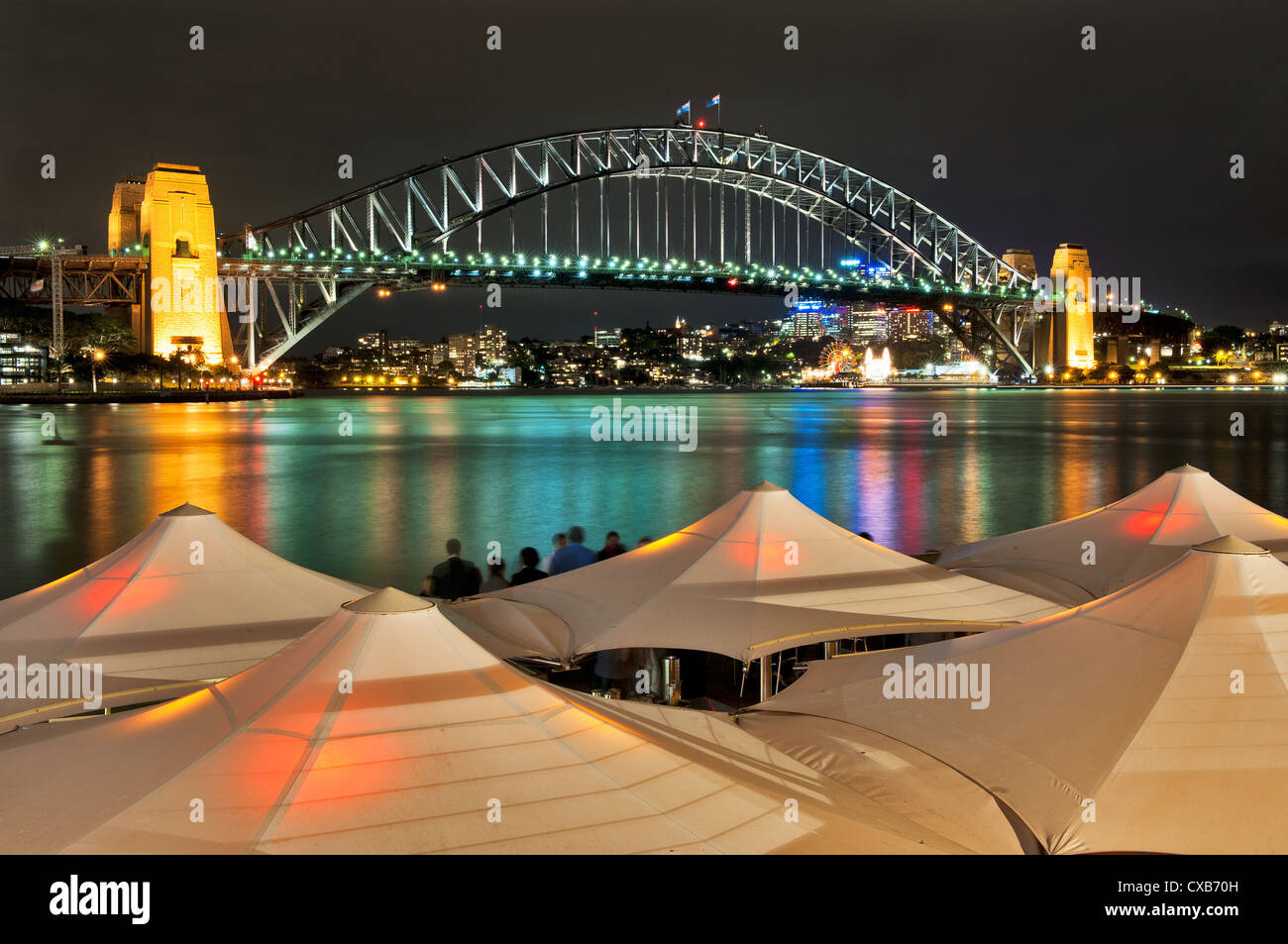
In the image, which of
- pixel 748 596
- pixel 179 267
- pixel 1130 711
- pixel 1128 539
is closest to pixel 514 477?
pixel 1128 539

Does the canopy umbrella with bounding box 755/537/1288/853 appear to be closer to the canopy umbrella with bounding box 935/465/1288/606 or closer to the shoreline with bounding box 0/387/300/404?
the canopy umbrella with bounding box 935/465/1288/606

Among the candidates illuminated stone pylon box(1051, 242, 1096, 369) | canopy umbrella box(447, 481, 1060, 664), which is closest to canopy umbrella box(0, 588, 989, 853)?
canopy umbrella box(447, 481, 1060, 664)

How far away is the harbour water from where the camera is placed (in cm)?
1680

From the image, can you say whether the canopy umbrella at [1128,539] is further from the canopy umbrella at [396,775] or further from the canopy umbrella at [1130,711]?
the canopy umbrella at [396,775]

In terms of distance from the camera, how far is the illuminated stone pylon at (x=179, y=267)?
57.8m

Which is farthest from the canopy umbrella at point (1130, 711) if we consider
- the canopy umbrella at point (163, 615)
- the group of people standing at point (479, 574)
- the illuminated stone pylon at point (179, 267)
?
the illuminated stone pylon at point (179, 267)

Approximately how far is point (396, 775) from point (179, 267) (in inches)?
2456

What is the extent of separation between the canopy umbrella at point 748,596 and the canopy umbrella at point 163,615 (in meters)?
1.10

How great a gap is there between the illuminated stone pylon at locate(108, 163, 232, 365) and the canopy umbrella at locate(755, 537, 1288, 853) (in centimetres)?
6078

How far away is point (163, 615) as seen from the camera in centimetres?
552

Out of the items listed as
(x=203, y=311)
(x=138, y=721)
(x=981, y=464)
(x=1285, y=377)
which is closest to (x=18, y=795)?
(x=138, y=721)

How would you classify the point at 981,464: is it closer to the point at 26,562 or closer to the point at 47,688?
the point at 26,562

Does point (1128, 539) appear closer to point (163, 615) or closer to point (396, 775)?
point (163, 615)
